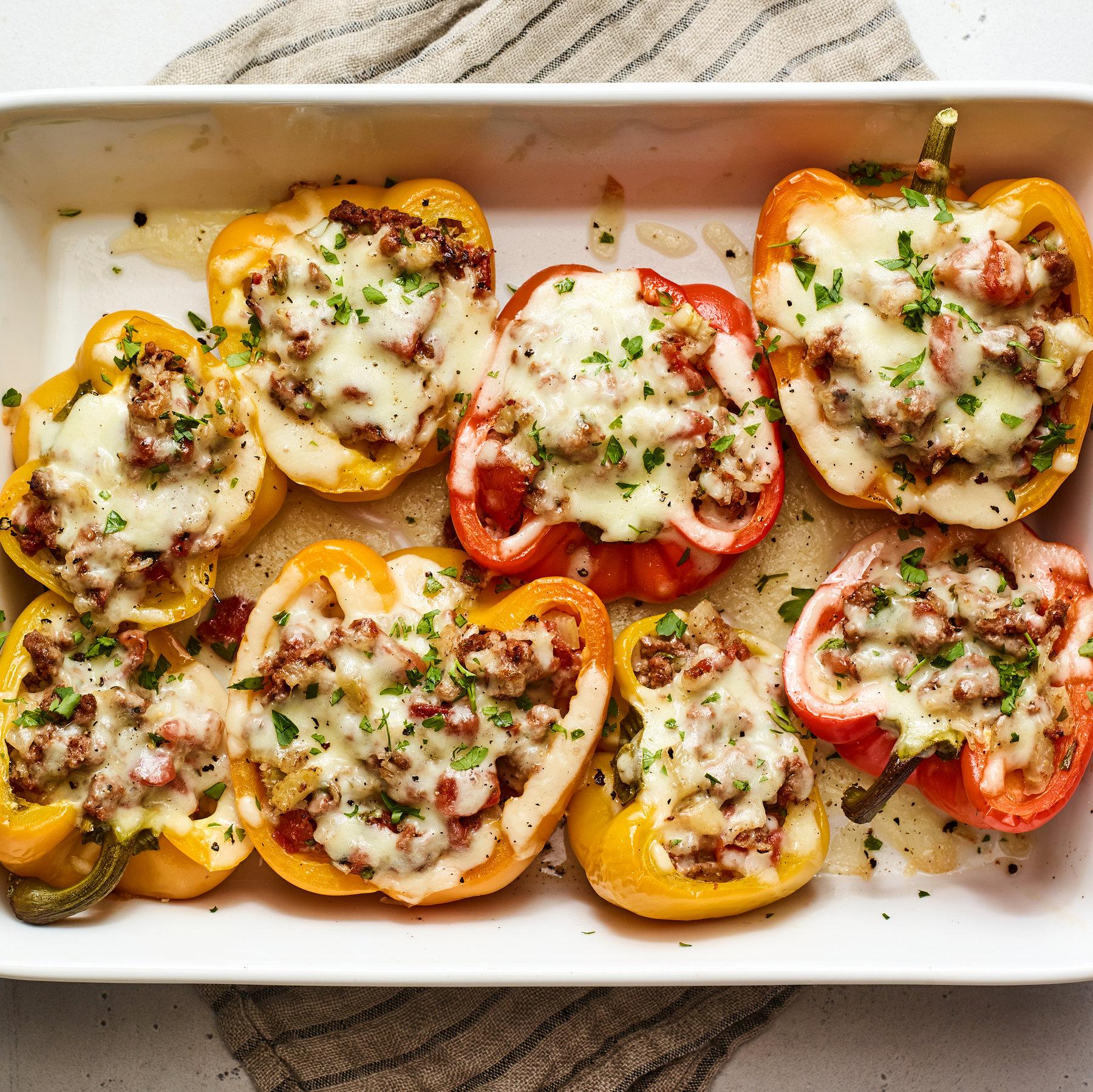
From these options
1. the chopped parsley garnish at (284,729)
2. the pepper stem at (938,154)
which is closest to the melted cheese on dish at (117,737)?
the chopped parsley garnish at (284,729)

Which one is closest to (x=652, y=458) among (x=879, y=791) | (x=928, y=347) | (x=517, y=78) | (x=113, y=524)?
(x=928, y=347)

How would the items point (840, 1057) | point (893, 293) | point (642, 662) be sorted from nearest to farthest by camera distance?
point (893, 293)
point (642, 662)
point (840, 1057)

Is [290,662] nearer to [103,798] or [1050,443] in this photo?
[103,798]

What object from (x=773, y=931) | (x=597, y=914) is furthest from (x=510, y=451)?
(x=773, y=931)

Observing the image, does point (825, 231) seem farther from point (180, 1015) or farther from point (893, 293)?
point (180, 1015)

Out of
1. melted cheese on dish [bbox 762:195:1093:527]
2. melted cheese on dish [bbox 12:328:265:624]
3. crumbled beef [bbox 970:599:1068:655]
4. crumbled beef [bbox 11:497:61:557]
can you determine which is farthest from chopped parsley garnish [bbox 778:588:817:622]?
crumbled beef [bbox 11:497:61:557]
